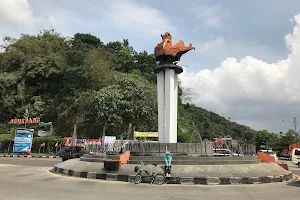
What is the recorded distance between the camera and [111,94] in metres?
35.3

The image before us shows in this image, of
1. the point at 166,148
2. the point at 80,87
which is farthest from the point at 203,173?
the point at 80,87

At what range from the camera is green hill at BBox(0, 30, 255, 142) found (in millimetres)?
35938

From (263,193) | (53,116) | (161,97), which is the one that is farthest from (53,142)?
(263,193)

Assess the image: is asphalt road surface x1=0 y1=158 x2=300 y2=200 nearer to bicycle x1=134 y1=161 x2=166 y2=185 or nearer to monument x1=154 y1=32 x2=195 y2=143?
bicycle x1=134 y1=161 x2=166 y2=185

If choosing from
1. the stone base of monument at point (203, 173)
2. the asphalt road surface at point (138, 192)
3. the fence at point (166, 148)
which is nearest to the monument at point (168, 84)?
the fence at point (166, 148)

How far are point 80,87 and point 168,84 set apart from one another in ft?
94.9

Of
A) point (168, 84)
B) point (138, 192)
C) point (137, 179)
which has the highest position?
point (168, 84)

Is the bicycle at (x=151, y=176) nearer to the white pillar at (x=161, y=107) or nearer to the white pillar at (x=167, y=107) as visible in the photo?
the white pillar at (x=167, y=107)

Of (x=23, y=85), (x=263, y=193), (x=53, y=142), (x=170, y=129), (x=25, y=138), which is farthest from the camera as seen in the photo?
(x=23, y=85)

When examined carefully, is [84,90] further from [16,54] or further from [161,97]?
[161,97]

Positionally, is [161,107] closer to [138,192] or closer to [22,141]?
[138,192]

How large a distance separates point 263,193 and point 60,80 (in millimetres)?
46646

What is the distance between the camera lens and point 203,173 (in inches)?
474

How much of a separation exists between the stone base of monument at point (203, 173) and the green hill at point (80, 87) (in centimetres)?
2010
